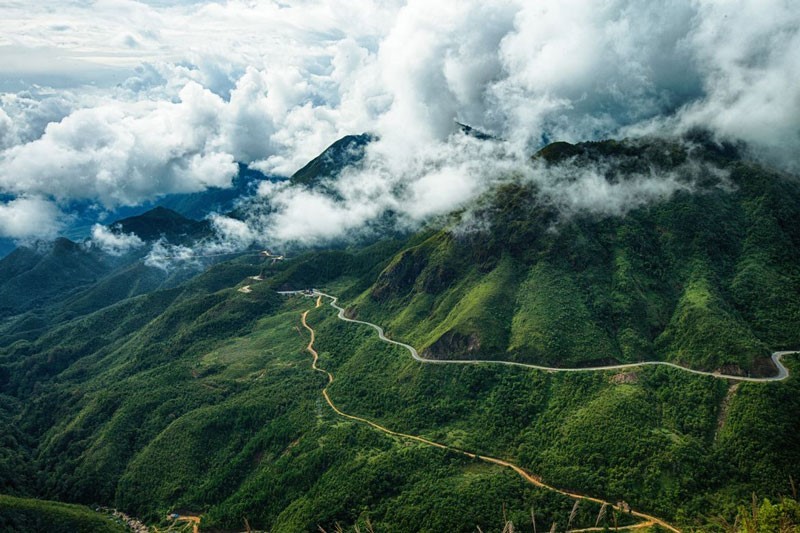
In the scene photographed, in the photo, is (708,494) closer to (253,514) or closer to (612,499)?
(612,499)

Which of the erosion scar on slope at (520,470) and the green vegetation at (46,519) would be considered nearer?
the erosion scar on slope at (520,470)

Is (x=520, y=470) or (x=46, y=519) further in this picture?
(x=46, y=519)

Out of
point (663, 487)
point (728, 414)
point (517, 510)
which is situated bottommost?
point (517, 510)

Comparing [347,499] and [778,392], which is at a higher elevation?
[778,392]

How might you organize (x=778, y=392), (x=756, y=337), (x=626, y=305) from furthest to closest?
(x=626, y=305) → (x=756, y=337) → (x=778, y=392)

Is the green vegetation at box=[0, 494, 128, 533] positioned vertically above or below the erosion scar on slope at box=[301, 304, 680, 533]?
below

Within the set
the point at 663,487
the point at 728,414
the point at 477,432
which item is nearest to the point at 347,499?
the point at 477,432

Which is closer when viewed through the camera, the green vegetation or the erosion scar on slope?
the erosion scar on slope

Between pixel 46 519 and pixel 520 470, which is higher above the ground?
pixel 520 470

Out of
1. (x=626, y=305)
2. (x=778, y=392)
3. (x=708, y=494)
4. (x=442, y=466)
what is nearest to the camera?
(x=708, y=494)

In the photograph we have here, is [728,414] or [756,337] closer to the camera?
[728,414]

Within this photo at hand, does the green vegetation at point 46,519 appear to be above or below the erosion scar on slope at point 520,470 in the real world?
below
